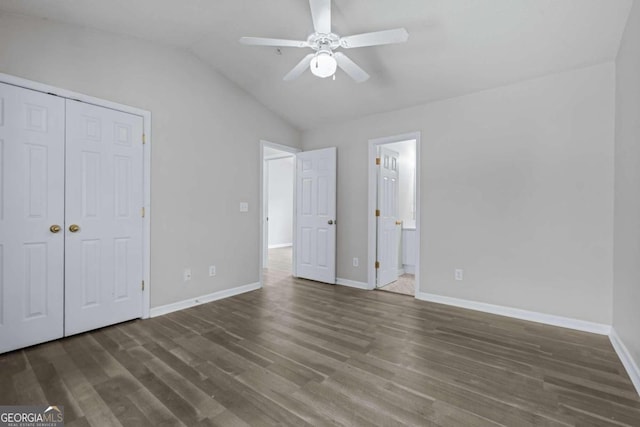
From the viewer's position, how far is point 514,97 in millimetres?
3135

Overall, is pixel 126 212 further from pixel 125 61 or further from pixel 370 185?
pixel 370 185

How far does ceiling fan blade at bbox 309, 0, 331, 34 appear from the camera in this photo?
6.41 feet

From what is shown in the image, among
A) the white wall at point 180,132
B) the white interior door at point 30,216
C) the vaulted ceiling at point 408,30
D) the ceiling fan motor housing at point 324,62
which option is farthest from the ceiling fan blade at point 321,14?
the white interior door at point 30,216

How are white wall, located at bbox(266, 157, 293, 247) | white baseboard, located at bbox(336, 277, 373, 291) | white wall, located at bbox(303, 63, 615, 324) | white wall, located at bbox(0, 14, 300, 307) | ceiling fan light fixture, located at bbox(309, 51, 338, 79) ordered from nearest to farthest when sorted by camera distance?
ceiling fan light fixture, located at bbox(309, 51, 338, 79)
white wall, located at bbox(0, 14, 300, 307)
white wall, located at bbox(303, 63, 615, 324)
white baseboard, located at bbox(336, 277, 373, 291)
white wall, located at bbox(266, 157, 293, 247)

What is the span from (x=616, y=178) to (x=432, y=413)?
260 centimetres

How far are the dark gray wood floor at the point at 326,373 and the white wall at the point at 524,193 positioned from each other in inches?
18.4

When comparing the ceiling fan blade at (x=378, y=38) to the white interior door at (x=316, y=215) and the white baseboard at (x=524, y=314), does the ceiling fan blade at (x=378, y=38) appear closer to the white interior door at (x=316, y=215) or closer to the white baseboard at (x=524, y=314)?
the white interior door at (x=316, y=215)

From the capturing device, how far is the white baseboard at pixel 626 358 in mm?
1929

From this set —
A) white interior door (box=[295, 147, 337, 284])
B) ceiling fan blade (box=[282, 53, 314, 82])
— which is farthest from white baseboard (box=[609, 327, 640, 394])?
ceiling fan blade (box=[282, 53, 314, 82])

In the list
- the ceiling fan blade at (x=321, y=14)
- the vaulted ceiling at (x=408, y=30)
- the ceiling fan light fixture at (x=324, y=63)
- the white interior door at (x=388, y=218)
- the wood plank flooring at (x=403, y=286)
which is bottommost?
the wood plank flooring at (x=403, y=286)

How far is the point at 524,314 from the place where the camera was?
309cm

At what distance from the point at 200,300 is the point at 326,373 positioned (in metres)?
2.13

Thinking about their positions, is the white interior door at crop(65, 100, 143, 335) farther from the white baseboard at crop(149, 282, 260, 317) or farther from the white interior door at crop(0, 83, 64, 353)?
the white baseboard at crop(149, 282, 260, 317)

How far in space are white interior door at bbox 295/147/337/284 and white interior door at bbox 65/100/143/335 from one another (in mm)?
2394
